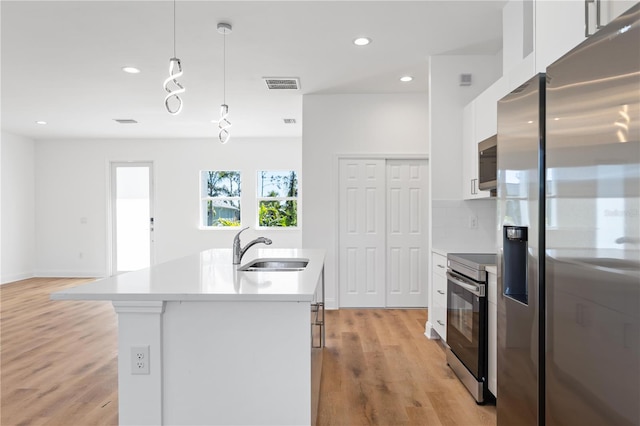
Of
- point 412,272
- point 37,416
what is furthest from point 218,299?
point 412,272

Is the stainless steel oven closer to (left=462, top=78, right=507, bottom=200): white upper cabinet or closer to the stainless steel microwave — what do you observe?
the stainless steel microwave

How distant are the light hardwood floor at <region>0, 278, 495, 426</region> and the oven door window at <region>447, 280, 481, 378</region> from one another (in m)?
0.23

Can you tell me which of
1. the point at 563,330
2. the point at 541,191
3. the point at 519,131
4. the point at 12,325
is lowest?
the point at 12,325

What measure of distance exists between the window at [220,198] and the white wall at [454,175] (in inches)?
188

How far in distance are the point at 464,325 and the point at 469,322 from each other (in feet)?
0.38

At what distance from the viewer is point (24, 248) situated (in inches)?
294

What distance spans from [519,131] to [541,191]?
0.33 metres

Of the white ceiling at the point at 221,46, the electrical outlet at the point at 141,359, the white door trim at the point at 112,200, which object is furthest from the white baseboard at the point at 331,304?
the white door trim at the point at 112,200

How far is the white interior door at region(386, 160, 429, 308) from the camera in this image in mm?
5016

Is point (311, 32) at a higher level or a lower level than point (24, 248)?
higher

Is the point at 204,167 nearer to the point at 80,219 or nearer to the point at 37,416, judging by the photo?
the point at 80,219

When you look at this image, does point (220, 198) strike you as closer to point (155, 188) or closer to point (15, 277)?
point (155, 188)

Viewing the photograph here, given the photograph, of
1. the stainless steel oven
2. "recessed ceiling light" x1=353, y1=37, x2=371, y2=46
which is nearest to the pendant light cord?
"recessed ceiling light" x1=353, y1=37, x2=371, y2=46

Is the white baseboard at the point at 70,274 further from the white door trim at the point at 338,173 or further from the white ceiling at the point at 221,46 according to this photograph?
the white door trim at the point at 338,173
